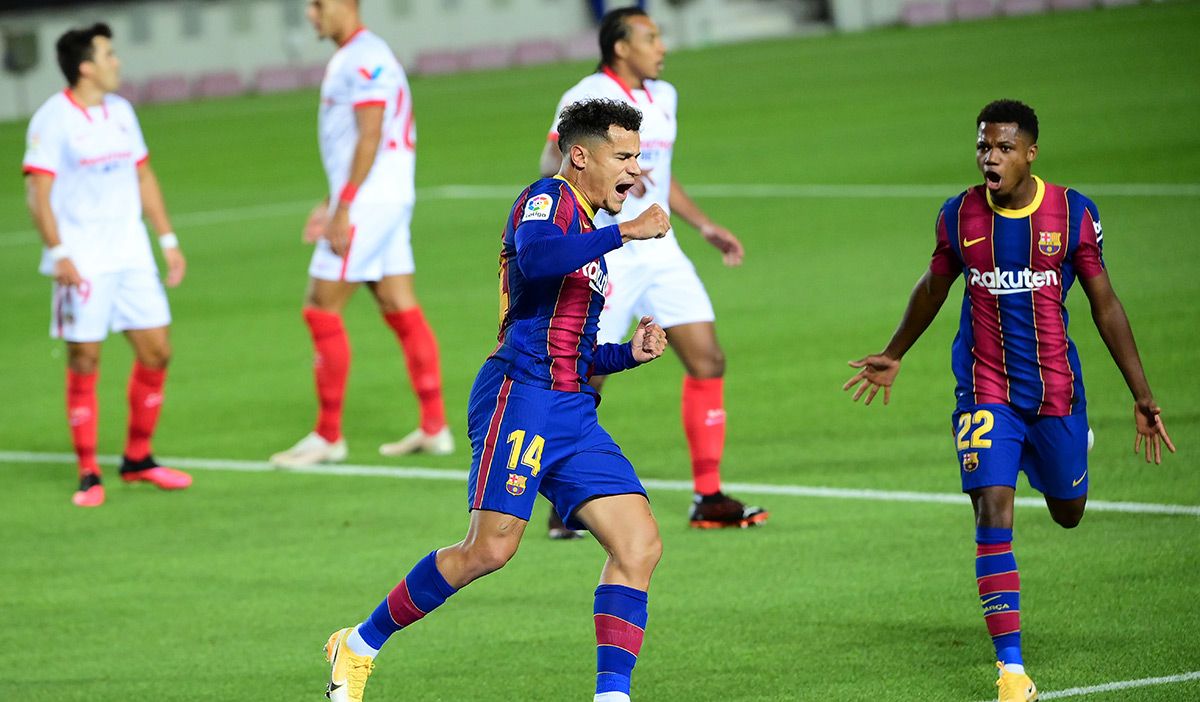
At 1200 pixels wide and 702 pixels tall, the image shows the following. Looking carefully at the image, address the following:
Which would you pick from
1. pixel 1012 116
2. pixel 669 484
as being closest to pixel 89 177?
pixel 669 484

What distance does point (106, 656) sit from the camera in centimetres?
724

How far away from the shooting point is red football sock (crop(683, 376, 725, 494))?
347 inches

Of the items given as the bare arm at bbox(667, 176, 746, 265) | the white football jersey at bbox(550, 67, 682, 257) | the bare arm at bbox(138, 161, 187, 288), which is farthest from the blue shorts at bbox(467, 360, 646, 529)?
the bare arm at bbox(138, 161, 187, 288)

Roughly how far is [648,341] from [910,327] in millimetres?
1287

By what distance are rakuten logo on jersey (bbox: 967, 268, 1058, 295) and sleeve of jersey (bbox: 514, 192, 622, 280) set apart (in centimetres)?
158

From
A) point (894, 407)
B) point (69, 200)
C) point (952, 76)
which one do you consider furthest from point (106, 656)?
point (952, 76)

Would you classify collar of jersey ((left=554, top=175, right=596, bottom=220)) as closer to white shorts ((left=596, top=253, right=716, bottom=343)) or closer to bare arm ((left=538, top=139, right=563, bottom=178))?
bare arm ((left=538, top=139, right=563, bottom=178))

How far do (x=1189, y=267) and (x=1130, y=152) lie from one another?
7.52 meters

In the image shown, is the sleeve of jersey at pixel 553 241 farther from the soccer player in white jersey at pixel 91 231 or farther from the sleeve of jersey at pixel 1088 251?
the soccer player in white jersey at pixel 91 231

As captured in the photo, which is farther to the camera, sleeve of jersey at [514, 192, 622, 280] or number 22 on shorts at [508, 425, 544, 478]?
number 22 on shorts at [508, 425, 544, 478]

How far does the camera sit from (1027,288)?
6359 mm

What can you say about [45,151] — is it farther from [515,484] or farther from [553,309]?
[515,484]

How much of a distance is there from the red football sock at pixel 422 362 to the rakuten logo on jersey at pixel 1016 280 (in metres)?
4.89

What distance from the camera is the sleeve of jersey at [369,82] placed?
1034 centimetres
